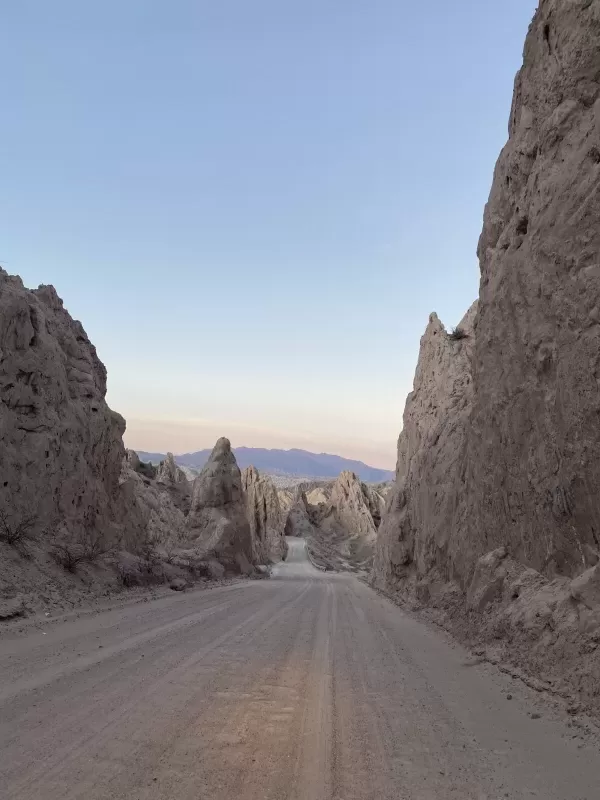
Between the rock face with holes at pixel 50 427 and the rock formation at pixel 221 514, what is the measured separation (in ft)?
33.0

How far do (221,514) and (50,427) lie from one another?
1610 cm

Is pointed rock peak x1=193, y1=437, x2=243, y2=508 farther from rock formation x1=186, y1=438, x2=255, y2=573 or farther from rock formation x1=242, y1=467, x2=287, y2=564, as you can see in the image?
rock formation x1=242, y1=467, x2=287, y2=564

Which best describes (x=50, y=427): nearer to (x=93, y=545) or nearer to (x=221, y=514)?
(x=93, y=545)

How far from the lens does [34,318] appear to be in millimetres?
15766

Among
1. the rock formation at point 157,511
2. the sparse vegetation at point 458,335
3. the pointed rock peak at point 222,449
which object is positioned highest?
the sparse vegetation at point 458,335

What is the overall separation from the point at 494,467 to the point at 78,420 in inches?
503

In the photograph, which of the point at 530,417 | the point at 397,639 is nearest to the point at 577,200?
the point at 530,417

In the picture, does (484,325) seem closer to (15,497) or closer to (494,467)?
(494,467)

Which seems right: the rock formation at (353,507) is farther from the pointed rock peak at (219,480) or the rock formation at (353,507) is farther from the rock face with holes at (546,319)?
the rock face with holes at (546,319)

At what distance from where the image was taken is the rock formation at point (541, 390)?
6.58 meters

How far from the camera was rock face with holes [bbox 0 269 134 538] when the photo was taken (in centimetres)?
1366

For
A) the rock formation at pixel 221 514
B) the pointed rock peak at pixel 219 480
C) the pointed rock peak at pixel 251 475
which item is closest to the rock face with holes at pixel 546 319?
the rock formation at pixel 221 514

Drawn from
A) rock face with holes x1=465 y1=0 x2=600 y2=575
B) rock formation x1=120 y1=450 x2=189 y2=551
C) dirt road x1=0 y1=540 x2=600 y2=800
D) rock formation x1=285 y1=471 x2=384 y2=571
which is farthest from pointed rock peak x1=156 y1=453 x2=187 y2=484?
rock face with holes x1=465 y1=0 x2=600 y2=575

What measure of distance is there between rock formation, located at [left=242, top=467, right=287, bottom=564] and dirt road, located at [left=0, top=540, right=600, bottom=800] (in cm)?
4314
